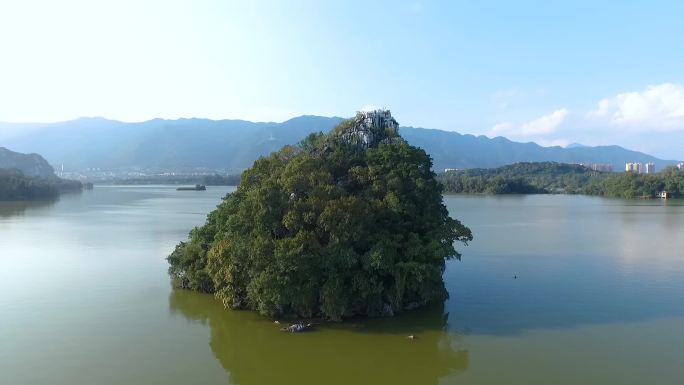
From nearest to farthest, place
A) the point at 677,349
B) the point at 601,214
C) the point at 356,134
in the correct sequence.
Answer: the point at 677,349, the point at 356,134, the point at 601,214

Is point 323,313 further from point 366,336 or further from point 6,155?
point 6,155

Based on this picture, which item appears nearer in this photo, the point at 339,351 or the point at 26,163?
the point at 339,351

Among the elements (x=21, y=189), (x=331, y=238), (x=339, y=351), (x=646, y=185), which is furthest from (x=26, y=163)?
(x=339, y=351)

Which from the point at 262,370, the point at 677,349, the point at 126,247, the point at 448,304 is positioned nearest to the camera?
the point at 262,370

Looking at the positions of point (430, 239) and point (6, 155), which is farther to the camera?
point (6, 155)

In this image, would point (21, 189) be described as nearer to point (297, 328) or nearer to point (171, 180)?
point (297, 328)

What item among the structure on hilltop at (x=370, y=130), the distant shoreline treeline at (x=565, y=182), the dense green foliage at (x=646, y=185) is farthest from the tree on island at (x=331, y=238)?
the dense green foliage at (x=646, y=185)

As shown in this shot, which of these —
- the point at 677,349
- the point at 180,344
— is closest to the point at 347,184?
the point at 180,344

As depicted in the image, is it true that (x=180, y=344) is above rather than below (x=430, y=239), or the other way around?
below
